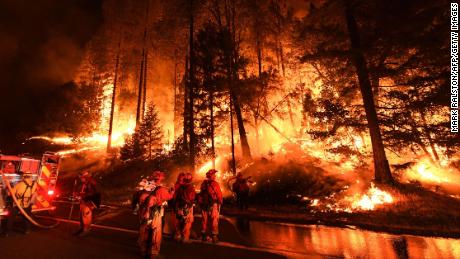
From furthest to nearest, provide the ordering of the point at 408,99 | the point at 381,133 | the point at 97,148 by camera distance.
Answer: the point at 97,148, the point at 381,133, the point at 408,99

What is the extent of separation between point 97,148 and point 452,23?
113 feet

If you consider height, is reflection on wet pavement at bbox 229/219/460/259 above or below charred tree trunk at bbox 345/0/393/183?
below

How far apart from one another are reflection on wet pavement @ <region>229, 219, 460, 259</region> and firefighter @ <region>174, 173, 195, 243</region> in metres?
1.83

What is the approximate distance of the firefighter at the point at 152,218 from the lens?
22.2 ft

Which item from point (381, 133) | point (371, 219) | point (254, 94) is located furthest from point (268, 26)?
point (371, 219)

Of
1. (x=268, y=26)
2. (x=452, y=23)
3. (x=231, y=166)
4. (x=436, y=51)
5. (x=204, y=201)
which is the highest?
(x=268, y=26)

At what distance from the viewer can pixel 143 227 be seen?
713cm

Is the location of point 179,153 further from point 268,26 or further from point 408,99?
point 408,99

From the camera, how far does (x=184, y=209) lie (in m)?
8.51

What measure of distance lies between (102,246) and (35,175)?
3.80 meters

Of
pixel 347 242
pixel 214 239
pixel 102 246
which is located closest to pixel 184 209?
pixel 214 239

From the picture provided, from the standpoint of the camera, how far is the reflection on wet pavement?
7336 millimetres

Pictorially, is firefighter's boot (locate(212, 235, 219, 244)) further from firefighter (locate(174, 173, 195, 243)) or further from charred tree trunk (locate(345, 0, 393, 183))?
charred tree trunk (locate(345, 0, 393, 183))

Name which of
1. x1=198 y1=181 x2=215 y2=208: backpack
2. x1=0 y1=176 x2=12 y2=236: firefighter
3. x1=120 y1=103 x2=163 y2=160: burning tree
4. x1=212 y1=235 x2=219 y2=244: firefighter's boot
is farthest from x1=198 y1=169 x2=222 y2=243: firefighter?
x1=120 y1=103 x2=163 y2=160: burning tree
